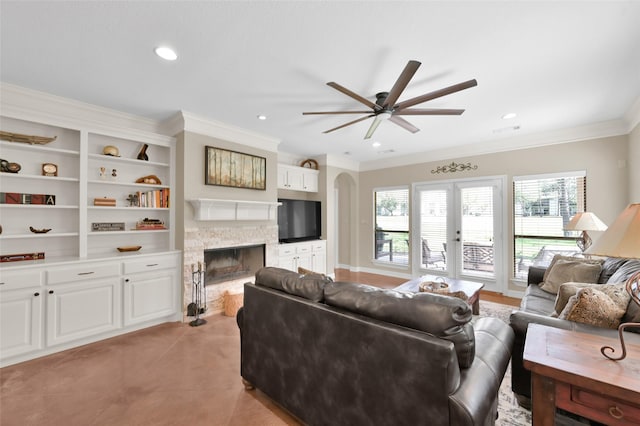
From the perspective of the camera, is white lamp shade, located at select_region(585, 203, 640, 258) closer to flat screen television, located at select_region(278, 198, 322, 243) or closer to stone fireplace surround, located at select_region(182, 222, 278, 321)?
stone fireplace surround, located at select_region(182, 222, 278, 321)

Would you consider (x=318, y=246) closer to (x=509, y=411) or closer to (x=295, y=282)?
(x=295, y=282)

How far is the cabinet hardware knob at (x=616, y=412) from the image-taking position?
1.01 metres

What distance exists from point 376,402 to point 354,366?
177 mm

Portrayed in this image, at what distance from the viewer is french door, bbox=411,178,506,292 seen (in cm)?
462

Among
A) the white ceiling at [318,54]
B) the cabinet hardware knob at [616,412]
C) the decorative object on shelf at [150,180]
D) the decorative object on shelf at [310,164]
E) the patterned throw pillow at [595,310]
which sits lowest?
the cabinet hardware knob at [616,412]

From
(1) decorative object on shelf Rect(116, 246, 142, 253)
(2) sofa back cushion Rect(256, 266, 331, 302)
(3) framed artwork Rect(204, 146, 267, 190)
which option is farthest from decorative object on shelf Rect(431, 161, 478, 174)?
(1) decorative object on shelf Rect(116, 246, 142, 253)

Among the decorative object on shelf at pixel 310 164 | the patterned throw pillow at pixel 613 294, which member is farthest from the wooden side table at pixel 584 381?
the decorative object on shelf at pixel 310 164

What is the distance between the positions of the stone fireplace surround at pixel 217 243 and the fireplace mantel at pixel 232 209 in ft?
A: 0.52

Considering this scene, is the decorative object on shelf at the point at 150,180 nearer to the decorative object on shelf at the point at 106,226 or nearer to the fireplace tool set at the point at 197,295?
the decorative object on shelf at the point at 106,226

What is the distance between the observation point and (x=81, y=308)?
107 inches

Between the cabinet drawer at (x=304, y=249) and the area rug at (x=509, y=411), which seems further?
the cabinet drawer at (x=304, y=249)

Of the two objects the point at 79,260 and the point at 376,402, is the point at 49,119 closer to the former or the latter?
the point at 79,260

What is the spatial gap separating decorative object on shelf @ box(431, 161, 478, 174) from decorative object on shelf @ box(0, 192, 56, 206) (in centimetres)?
578

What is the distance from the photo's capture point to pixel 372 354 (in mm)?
1277
